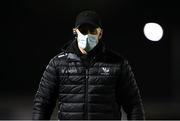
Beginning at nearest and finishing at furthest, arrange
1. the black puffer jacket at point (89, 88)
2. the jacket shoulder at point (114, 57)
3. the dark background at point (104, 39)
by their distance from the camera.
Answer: the black puffer jacket at point (89, 88) → the jacket shoulder at point (114, 57) → the dark background at point (104, 39)

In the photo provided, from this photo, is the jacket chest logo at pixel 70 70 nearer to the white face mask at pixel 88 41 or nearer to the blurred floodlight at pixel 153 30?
the white face mask at pixel 88 41

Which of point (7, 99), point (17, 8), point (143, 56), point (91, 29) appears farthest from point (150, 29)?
point (91, 29)

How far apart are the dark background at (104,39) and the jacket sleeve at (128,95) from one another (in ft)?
24.3

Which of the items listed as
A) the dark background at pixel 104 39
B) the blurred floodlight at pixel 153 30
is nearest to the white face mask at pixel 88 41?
the blurred floodlight at pixel 153 30

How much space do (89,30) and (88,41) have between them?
0.09 m

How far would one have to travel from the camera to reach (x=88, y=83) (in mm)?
2820

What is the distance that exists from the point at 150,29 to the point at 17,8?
9.66ft

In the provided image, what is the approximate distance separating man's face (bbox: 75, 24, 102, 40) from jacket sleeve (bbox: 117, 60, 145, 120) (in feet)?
0.77

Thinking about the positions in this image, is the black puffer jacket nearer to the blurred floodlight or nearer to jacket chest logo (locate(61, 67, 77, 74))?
jacket chest logo (locate(61, 67, 77, 74))

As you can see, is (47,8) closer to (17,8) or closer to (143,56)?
(17,8)

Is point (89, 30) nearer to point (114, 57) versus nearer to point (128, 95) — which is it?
point (114, 57)

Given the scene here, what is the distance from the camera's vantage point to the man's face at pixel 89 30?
9.48 feet

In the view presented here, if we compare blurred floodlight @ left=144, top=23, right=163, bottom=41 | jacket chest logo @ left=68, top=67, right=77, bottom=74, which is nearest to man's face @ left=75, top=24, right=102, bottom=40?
jacket chest logo @ left=68, top=67, right=77, bottom=74

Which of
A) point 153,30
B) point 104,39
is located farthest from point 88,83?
point 104,39
